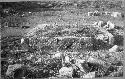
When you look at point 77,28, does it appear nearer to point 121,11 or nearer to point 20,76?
point 121,11

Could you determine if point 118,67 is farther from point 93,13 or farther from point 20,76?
point 20,76

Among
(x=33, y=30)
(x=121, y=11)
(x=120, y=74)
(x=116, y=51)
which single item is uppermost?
(x=121, y=11)

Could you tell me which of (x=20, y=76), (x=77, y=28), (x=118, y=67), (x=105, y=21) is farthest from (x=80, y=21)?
(x=20, y=76)

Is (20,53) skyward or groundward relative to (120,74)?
skyward

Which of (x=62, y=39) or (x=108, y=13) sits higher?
(x=108, y=13)

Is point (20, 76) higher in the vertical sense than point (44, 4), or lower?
lower

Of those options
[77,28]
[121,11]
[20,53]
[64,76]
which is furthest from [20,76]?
[121,11]
